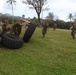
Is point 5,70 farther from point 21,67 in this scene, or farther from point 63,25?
point 63,25

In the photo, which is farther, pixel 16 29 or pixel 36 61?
pixel 16 29

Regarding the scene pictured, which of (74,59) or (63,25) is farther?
(63,25)

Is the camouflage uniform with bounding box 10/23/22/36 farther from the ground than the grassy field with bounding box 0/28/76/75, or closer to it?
farther from the ground

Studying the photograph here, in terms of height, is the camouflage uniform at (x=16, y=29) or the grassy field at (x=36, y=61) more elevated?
the camouflage uniform at (x=16, y=29)

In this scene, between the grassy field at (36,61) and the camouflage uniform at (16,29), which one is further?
the camouflage uniform at (16,29)

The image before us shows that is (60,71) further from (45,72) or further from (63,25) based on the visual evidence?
(63,25)

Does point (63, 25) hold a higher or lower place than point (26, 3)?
lower

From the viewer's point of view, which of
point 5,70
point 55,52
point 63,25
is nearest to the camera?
point 5,70

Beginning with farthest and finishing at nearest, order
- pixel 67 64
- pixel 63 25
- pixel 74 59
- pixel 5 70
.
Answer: pixel 63 25, pixel 74 59, pixel 67 64, pixel 5 70

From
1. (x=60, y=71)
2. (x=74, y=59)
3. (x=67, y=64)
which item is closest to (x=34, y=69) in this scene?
(x=60, y=71)

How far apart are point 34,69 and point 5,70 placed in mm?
1419

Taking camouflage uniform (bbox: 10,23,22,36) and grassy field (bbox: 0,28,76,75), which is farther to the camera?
camouflage uniform (bbox: 10,23,22,36)

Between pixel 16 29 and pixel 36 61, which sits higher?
pixel 16 29

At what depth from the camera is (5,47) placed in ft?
48.7
